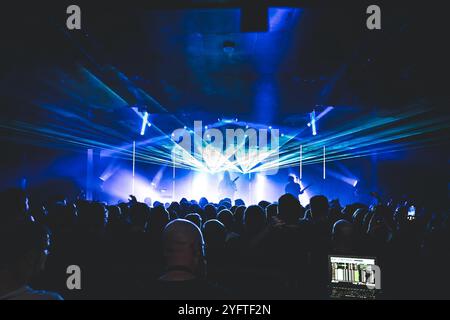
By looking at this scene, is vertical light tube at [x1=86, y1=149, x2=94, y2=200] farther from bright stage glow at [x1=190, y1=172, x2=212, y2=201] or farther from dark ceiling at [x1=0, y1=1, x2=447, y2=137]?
bright stage glow at [x1=190, y1=172, x2=212, y2=201]

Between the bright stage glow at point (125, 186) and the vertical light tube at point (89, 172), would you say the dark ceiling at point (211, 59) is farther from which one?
the bright stage glow at point (125, 186)

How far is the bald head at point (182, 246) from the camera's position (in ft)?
8.16

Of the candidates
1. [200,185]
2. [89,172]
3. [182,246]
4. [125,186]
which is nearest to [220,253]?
[182,246]

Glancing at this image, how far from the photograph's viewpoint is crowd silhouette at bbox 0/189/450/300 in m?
2.51

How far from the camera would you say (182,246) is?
254 cm

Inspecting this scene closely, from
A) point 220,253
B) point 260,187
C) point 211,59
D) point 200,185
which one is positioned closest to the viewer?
point 220,253

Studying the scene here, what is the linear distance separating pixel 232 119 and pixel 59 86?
6.03m

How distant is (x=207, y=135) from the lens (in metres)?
16.4

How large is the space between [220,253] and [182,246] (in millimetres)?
1558

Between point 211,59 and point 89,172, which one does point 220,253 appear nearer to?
point 211,59

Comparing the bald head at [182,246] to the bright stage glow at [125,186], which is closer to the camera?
the bald head at [182,246]

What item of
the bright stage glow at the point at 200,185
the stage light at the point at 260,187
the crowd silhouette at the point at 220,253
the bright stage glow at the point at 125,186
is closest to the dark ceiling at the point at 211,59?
the crowd silhouette at the point at 220,253

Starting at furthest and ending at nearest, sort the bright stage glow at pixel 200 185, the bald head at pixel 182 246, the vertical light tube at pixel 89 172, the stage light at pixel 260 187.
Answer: the stage light at pixel 260 187 < the bright stage glow at pixel 200 185 < the vertical light tube at pixel 89 172 < the bald head at pixel 182 246

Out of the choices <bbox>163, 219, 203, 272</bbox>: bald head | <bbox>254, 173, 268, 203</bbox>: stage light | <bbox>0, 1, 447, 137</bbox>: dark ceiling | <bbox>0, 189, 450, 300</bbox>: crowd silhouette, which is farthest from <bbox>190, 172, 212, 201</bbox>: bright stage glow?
<bbox>163, 219, 203, 272</bbox>: bald head
